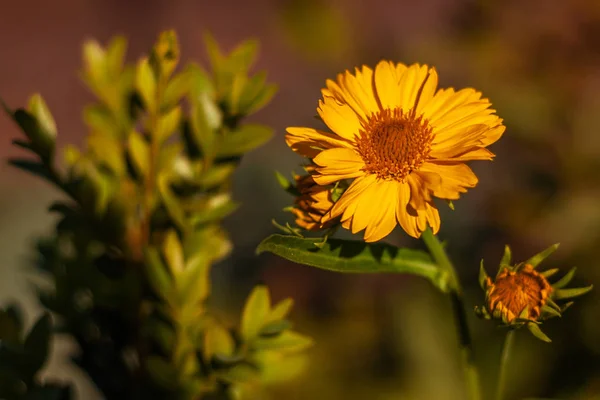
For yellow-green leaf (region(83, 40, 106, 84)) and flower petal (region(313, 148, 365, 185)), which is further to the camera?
yellow-green leaf (region(83, 40, 106, 84))

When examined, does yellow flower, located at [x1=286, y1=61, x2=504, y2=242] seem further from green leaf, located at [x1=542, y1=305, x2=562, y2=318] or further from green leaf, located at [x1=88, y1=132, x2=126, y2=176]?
green leaf, located at [x1=88, y1=132, x2=126, y2=176]

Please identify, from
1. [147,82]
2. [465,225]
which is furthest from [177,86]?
[465,225]

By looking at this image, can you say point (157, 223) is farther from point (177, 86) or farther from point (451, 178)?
point (451, 178)

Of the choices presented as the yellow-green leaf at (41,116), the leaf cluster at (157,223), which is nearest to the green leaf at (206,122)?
the leaf cluster at (157,223)

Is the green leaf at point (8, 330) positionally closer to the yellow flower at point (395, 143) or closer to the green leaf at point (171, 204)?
the green leaf at point (171, 204)

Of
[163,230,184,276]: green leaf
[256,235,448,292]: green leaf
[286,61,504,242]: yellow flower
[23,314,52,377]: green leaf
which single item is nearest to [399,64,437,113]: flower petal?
[286,61,504,242]: yellow flower

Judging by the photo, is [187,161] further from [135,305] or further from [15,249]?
[15,249]
